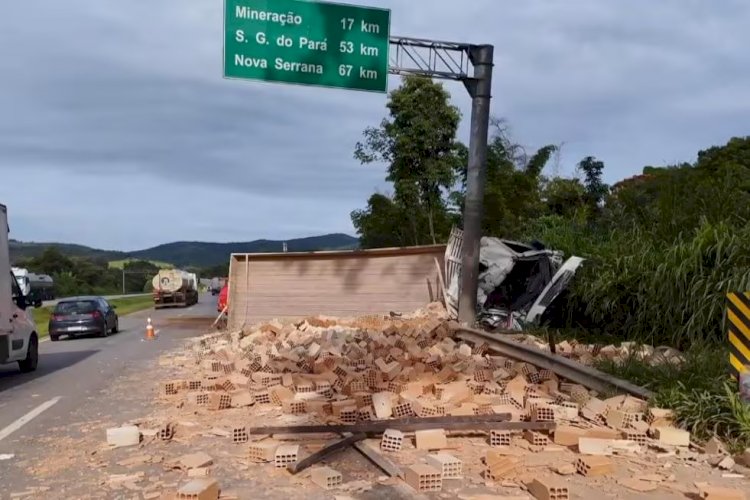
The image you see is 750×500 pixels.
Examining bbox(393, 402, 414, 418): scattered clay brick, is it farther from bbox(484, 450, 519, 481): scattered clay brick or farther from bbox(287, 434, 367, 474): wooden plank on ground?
bbox(484, 450, 519, 481): scattered clay brick

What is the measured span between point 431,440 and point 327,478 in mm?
1281

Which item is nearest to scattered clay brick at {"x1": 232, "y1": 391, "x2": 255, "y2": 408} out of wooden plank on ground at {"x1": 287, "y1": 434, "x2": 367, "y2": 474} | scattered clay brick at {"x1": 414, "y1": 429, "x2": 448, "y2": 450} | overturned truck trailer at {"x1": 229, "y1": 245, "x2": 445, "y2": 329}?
wooden plank on ground at {"x1": 287, "y1": 434, "x2": 367, "y2": 474}

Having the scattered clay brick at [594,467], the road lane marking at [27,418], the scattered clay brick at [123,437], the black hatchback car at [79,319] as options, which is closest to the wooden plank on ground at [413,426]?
the scattered clay brick at [594,467]

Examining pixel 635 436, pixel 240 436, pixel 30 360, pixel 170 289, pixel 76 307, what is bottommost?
pixel 170 289

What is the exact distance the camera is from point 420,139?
92.1ft

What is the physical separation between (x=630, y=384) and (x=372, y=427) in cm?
282

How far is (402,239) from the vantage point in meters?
35.9

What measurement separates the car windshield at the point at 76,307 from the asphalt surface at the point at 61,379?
139 cm

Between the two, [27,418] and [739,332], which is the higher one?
[739,332]

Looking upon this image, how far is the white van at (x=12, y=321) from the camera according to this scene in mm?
12805

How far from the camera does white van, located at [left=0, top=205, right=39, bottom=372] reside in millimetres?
12805

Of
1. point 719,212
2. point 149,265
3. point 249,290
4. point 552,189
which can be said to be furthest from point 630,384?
point 149,265

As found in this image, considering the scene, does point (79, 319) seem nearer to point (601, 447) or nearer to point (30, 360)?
point (30, 360)

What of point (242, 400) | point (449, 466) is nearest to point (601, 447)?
point (449, 466)
